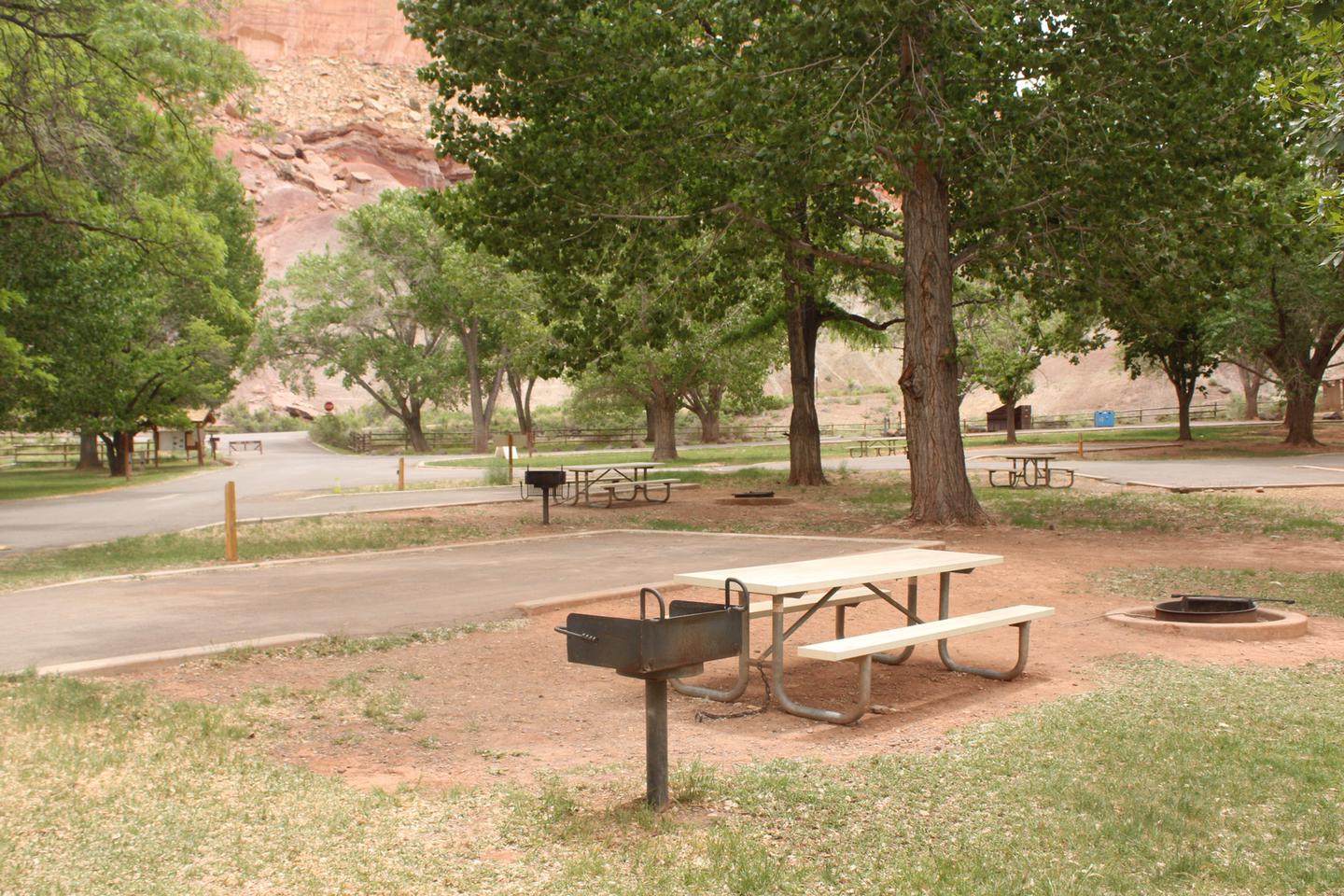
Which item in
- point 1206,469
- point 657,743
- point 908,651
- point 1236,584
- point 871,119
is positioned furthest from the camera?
point 1206,469

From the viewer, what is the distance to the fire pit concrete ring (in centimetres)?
773

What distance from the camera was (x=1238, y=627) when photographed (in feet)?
25.6

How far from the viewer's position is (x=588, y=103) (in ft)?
52.5

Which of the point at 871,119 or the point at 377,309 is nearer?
the point at 871,119

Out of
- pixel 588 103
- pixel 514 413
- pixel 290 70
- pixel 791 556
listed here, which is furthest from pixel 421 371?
pixel 290 70

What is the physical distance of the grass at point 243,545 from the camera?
471 inches

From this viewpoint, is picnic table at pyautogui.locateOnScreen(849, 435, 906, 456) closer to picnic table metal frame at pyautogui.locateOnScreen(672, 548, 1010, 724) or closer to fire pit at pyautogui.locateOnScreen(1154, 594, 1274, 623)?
fire pit at pyautogui.locateOnScreen(1154, 594, 1274, 623)

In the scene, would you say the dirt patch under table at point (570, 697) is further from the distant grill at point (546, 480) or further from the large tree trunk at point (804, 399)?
the large tree trunk at point (804, 399)

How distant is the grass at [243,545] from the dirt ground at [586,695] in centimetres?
522

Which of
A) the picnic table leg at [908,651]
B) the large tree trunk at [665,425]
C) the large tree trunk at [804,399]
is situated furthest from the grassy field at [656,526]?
the large tree trunk at [665,425]

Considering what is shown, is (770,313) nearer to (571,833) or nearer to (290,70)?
(571,833)

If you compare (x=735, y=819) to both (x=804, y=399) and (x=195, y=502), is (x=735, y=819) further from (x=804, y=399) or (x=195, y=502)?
(x=195, y=502)

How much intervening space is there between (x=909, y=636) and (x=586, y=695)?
1.81m

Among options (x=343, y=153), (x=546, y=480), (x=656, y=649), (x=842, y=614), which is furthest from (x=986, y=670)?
(x=343, y=153)
